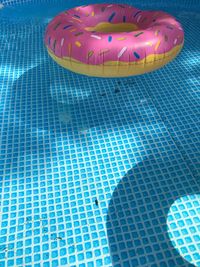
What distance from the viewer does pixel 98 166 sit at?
175 centimetres

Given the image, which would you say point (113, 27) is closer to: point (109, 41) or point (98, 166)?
point (109, 41)

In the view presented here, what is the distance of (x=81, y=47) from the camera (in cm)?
186

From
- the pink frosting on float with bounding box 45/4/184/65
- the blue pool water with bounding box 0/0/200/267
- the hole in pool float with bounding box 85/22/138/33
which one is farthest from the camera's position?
the hole in pool float with bounding box 85/22/138/33

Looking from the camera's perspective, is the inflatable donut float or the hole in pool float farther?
the hole in pool float

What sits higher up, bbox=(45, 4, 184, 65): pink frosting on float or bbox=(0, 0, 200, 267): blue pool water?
bbox=(45, 4, 184, 65): pink frosting on float

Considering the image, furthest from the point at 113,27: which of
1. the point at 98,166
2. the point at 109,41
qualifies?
the point at 98,166

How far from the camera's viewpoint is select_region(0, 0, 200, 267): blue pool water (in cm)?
139

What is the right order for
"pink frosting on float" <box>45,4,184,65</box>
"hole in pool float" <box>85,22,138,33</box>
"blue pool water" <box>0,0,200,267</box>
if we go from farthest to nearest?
"hole in pool float" <box>85,22,138,33</box>
"pink frosting on float" <box>45,4,184,65</box>
"blue pool water" <box>0,0,200,267</box>

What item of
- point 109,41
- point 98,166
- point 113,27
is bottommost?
point 98,166

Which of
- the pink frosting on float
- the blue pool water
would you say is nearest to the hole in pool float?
the pink frosting on float

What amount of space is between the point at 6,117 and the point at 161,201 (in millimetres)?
1277

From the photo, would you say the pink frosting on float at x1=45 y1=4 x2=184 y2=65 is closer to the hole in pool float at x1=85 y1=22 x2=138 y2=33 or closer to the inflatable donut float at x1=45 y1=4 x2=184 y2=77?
the inflatable donut float at x1=45 y1=4 x2=184 y2=77

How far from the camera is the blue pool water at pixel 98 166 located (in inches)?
54.6

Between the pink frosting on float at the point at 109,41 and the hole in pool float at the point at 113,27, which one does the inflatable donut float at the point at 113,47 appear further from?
the hole in pool float at the point at 113,27
